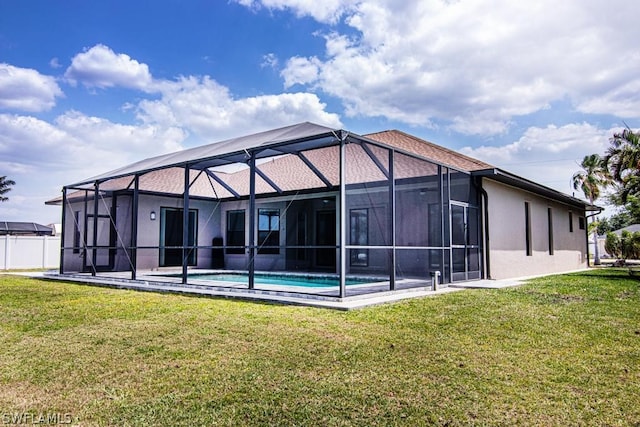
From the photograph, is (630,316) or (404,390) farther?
(630,316)

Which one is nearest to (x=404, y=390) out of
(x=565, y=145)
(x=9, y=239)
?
(x=9, y=239)

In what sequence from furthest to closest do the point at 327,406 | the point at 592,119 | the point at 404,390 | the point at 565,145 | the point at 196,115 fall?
the point at 565,145, the point at 592,119, the point at 196,115, the point at 404,390, the point at 327,406

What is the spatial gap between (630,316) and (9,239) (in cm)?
2008

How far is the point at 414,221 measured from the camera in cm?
884

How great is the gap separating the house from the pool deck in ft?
0.81

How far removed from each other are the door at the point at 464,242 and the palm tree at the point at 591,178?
2057cm

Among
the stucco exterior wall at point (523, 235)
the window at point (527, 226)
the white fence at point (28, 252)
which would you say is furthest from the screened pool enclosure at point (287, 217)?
the white fence at point (28, 252)

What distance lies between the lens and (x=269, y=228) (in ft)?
45.3

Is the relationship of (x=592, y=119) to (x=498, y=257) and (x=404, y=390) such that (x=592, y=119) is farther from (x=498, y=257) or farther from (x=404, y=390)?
(x=404, y=390)

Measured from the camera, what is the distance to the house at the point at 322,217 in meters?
8.36

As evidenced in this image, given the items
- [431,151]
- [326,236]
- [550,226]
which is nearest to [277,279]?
[326,236]

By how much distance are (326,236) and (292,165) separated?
236cm

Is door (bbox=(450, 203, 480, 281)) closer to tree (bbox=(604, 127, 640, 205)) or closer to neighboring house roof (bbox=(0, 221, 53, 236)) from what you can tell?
tree (bbox=(604, 127, 640, 205))

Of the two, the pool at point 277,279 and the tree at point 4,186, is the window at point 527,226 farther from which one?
the tree at point 4,186
